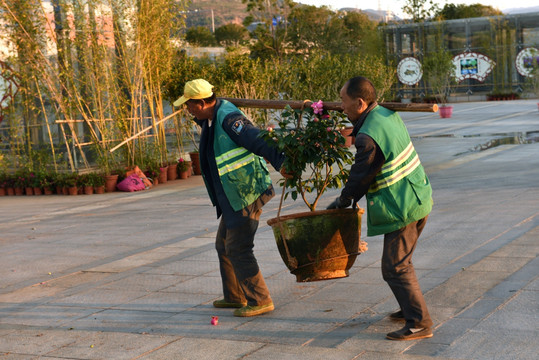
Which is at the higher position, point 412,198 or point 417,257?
point 412,198

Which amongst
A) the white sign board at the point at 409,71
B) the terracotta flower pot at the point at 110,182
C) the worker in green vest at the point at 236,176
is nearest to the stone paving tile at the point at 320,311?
the worker in green vest at the point at 236,176

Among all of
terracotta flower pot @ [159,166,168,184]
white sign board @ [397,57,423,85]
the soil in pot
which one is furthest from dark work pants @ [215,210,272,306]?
white sign board @ [397,57,423,85]

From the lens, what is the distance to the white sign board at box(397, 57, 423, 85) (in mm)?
52969

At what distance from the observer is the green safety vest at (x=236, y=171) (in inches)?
203

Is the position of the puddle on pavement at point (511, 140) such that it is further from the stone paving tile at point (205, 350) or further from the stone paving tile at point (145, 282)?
the stone paving tile at point (205, 350)

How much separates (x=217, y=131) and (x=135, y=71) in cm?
1058

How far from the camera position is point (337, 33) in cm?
5166

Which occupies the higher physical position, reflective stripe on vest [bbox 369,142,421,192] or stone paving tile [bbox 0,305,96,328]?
reflective stripe on vest [bbox 369,142,421,192]

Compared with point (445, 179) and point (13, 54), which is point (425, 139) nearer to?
point (445, 179)

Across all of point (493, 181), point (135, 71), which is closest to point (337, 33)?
point (135, 71)

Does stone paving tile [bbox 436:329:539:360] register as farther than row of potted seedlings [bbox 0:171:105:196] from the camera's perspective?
No

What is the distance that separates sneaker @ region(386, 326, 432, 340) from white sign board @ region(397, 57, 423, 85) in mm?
49561

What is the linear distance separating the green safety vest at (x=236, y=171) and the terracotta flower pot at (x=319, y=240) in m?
0.32

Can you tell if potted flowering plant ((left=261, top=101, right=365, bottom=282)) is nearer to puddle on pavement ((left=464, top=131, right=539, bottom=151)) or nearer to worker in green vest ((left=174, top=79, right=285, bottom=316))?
worker in green vest ((left=174, top=79, right=285, bottom=316))
